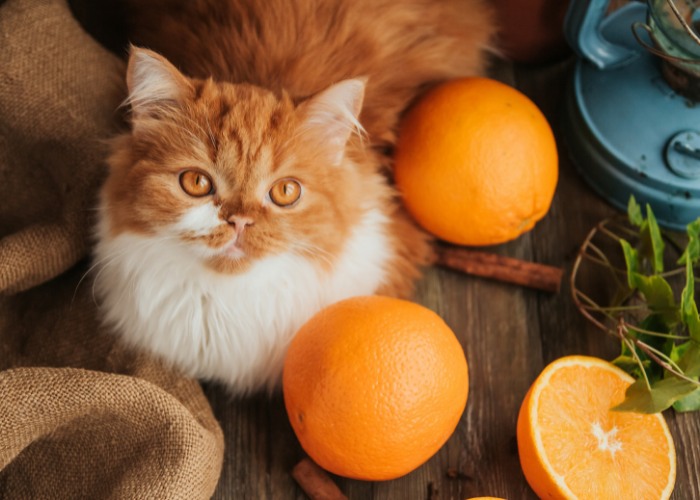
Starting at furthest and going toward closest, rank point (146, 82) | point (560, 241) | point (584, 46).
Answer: point (560, 241) < point (584, 46) < point (146, 82)

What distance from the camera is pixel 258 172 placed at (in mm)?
1056

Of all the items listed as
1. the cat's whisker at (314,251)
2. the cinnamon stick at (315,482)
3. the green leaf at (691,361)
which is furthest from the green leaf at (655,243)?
the cinnamon stick at (315,482)

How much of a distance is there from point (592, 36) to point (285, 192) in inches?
28.1

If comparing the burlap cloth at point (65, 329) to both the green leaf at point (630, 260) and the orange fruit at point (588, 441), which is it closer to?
the orange fruit at point (588, 441)

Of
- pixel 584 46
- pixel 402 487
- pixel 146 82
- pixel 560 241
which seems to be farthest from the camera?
pixel 560 241

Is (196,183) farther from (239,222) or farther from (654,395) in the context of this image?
(654,395)

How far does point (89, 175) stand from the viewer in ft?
4.36

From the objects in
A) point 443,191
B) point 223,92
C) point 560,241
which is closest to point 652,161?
point 560,241

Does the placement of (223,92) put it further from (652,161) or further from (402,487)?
(652,161)

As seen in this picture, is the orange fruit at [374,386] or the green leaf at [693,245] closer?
the orange fruit at [374,386]

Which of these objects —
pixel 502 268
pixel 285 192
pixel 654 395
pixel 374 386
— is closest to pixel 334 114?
pixel 285 192

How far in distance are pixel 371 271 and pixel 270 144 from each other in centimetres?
34

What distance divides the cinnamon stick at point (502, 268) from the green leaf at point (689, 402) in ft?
1.01

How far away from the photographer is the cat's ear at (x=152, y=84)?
1.03m
